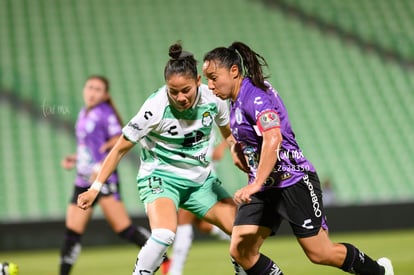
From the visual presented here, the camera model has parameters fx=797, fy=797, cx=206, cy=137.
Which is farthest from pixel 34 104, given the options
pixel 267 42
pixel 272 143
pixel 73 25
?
pixel 272 143

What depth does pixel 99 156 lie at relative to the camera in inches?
311

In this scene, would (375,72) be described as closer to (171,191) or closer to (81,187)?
(81,187)

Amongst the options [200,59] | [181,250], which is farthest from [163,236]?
[200,59]

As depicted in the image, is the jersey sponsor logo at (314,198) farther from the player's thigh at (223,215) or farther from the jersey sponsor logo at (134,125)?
the jersey sponsor logo at (134,125)

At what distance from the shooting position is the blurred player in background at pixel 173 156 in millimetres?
5441

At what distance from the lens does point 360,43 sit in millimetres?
17406

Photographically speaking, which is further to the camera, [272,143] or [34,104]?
[34,104]

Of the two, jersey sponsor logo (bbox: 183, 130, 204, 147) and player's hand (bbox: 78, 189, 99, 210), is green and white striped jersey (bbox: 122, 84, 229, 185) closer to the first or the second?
jersey sponsor logo (bbox: 183, 130, 204, 147)

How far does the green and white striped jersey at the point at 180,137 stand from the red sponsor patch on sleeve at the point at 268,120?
823 mm

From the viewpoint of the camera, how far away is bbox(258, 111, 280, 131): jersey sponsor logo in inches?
197

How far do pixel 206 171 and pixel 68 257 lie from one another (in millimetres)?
2116

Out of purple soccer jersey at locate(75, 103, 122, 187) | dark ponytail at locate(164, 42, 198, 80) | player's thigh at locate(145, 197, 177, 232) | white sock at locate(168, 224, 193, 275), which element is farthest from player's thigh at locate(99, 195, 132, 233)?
dark ponytail at locate(164, 42, 198, 80)

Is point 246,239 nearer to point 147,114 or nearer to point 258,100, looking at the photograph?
point 258,100

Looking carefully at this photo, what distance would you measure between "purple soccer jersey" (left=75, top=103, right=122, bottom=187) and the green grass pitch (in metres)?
1.44
